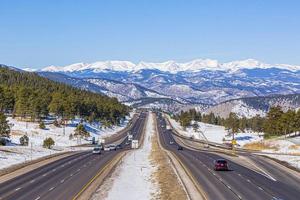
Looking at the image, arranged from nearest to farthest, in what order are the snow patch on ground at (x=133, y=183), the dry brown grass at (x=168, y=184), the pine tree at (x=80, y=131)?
the dry brown grass at (x=168, y=184) → the snow patch on ground at (x=133, y=183) → the pine tree at (x=80, y=131)

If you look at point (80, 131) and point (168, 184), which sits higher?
point (80, 131)

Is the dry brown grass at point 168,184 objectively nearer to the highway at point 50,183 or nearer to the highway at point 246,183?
the highway at point 246,183

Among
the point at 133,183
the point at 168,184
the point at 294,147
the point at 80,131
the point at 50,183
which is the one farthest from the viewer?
the point at 80,131

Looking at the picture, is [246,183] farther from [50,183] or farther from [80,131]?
[80,131]

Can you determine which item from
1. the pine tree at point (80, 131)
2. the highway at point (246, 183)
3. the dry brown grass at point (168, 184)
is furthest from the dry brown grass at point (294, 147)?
the pine tree at point (80, 131)

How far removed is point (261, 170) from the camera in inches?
2901

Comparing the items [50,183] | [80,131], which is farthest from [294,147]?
[50,183]

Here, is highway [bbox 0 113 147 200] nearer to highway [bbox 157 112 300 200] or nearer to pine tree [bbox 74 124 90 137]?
highway [bbox 157 112 300 200]

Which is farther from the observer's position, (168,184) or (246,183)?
(246,183)

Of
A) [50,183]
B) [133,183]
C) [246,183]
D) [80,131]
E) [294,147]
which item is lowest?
[133,183]

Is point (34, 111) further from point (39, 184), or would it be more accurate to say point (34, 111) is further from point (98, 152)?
point (39, 184)

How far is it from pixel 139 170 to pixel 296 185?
2436cm

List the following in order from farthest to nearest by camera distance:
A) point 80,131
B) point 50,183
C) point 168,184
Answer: point 80,131 < point 168,184 < point 50,183

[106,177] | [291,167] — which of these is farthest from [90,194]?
[291,167]
